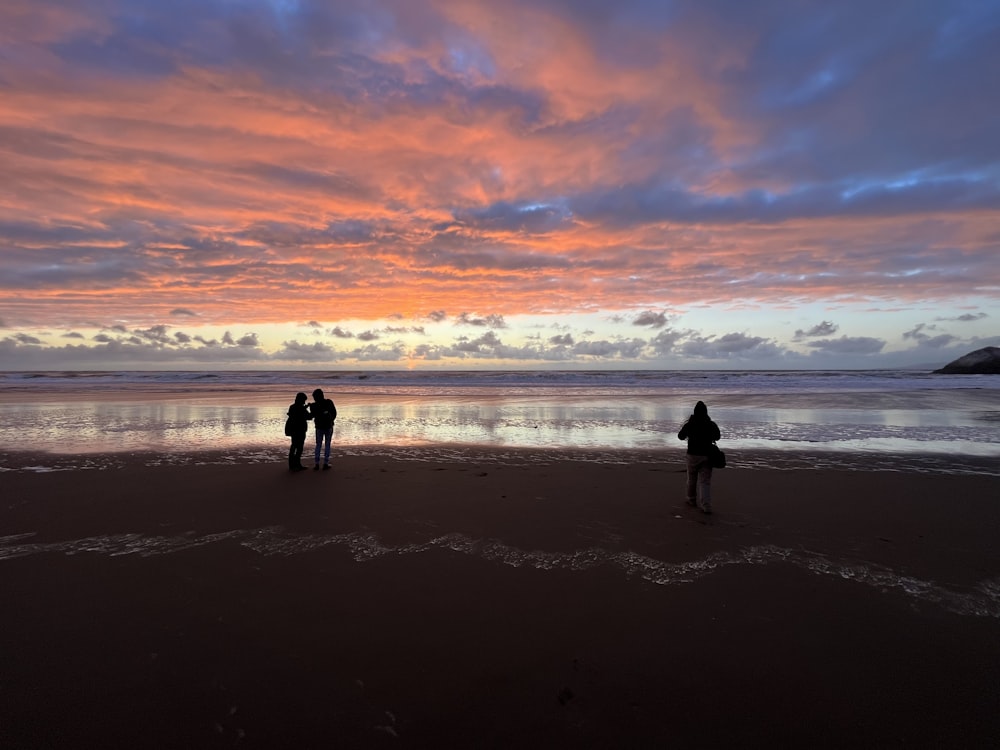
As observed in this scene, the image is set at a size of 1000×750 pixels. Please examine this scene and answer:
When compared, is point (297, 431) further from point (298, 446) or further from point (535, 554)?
point (535, 554)

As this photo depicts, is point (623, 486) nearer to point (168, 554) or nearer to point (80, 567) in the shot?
point (168, 554)

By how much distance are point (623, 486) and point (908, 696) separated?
648 centimetres

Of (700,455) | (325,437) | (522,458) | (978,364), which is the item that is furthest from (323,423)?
(978,364)

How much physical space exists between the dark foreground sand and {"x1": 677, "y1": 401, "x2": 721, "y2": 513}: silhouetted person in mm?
337

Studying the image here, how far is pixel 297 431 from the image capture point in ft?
39.8

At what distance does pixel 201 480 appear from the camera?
35.8 feet

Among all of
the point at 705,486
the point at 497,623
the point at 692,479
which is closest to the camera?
the point at 497,623

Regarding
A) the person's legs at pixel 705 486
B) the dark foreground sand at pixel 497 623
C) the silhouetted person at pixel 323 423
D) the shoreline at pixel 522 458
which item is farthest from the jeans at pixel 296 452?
the person's legs at pixel 705 486

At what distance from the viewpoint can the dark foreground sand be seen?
3711 mm

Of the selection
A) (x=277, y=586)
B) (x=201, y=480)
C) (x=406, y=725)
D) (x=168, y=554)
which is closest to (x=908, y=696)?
(x=406, y=725)

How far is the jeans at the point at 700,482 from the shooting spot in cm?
862

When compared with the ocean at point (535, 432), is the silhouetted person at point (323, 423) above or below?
above

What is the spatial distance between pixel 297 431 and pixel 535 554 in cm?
751

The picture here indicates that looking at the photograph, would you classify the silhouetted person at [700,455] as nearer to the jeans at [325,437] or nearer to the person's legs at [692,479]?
the person's legs at [692,479]
